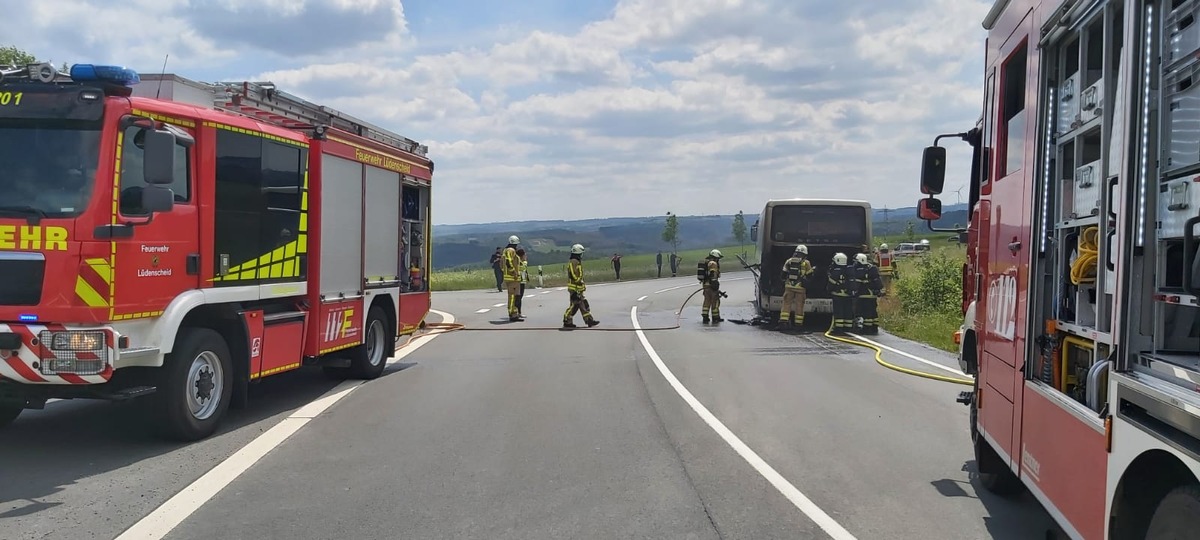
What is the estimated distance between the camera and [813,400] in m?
10.1

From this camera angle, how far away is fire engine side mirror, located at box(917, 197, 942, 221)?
8000 millimetres

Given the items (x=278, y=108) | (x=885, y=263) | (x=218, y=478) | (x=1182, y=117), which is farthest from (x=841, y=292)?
(x=1182, y=117)

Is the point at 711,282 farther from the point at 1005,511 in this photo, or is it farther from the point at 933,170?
the point at 1005,511

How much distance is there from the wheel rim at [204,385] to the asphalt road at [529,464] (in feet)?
1.03

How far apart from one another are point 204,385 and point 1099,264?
684 centimetres

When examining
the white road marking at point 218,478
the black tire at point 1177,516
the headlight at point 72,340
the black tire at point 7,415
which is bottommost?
the white road marking at point 218,478

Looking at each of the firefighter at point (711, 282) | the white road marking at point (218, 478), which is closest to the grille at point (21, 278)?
the white road marking at point (218, 478)

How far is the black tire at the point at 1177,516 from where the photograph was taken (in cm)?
284

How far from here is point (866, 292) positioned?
18.8m

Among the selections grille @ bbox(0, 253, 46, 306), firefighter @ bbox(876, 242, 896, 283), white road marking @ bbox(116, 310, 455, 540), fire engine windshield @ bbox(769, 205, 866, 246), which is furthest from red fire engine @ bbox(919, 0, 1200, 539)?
firefighter @ bbox(876, 242, 896, 283)

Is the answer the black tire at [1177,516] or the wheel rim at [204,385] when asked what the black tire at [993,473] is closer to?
the black tire at [1177,516]

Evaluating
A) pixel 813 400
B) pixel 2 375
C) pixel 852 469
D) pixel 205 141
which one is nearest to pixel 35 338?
pixel 2 375

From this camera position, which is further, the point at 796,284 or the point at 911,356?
the point at 796,284

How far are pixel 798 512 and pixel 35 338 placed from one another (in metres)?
5.42
